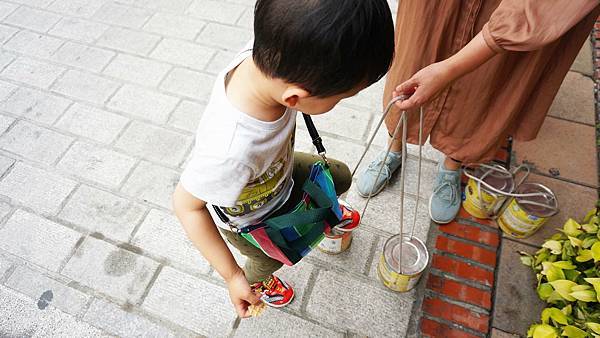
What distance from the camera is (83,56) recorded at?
9.17 feet

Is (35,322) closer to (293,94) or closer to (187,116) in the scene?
(187,116)

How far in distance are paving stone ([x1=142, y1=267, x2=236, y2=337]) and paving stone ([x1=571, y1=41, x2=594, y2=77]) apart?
2.60m

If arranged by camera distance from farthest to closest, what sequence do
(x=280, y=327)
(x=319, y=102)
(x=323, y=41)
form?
(x=280, y=327) → (x=319, y=102) → (x=323, y=41)

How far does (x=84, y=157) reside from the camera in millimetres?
2270

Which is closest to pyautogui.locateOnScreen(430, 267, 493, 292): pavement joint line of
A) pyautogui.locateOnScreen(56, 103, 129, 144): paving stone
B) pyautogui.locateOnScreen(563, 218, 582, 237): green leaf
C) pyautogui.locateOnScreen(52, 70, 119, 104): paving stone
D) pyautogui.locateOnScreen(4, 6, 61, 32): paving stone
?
pyautogui.locateOnScreen(563, 218, 582, 237): green leaf

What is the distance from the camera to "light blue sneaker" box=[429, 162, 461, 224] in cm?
190

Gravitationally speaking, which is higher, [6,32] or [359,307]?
[6,32]

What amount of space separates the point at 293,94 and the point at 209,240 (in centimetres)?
48

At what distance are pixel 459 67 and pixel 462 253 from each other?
1011 millimetres

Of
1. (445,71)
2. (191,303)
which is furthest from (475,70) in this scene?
(191,303)

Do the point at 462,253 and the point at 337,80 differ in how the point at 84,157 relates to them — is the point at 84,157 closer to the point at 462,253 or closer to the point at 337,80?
the point at 337,80

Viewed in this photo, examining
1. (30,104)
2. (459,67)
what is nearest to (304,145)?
(459,67)

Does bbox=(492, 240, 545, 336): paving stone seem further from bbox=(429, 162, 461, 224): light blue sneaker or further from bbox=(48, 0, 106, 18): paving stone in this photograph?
bbox=(48, 0, 106, 18): paving stone

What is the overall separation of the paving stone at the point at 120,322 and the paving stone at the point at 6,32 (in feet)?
7.88
